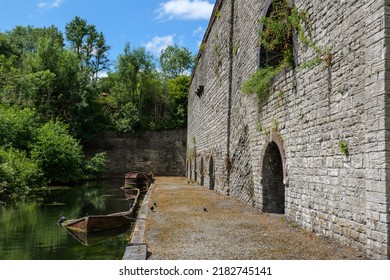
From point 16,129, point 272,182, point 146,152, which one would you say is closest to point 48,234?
point 272,182

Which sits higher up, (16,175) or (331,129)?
(331,129)

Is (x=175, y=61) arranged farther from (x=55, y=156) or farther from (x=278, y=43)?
(x=278, y=43)

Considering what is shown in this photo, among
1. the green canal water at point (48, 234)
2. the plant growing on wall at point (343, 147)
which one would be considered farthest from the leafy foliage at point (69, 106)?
the plant growing on wall at point (343, 147)

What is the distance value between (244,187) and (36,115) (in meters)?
23.3

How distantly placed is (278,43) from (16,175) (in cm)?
1425

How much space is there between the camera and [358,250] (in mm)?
5422

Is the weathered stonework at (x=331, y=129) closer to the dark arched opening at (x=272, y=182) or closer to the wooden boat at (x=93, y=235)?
the dark arched opening at (x=272, y=182)

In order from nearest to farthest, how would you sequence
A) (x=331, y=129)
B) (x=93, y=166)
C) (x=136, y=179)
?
(x=331, y=129)
(x=136, y=179)
(x=93, y=166)

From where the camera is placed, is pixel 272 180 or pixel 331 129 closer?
pixel 331 129

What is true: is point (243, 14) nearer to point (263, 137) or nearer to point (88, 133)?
point (263, 137)

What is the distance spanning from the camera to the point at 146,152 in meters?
34.0

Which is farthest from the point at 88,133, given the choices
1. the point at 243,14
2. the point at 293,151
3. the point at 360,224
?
the point at 360,224

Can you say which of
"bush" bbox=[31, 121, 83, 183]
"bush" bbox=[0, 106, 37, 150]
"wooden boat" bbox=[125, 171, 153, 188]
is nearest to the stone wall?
"bush" bbox=[31, 121, 83, 183]

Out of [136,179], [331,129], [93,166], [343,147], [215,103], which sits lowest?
[136,179]
